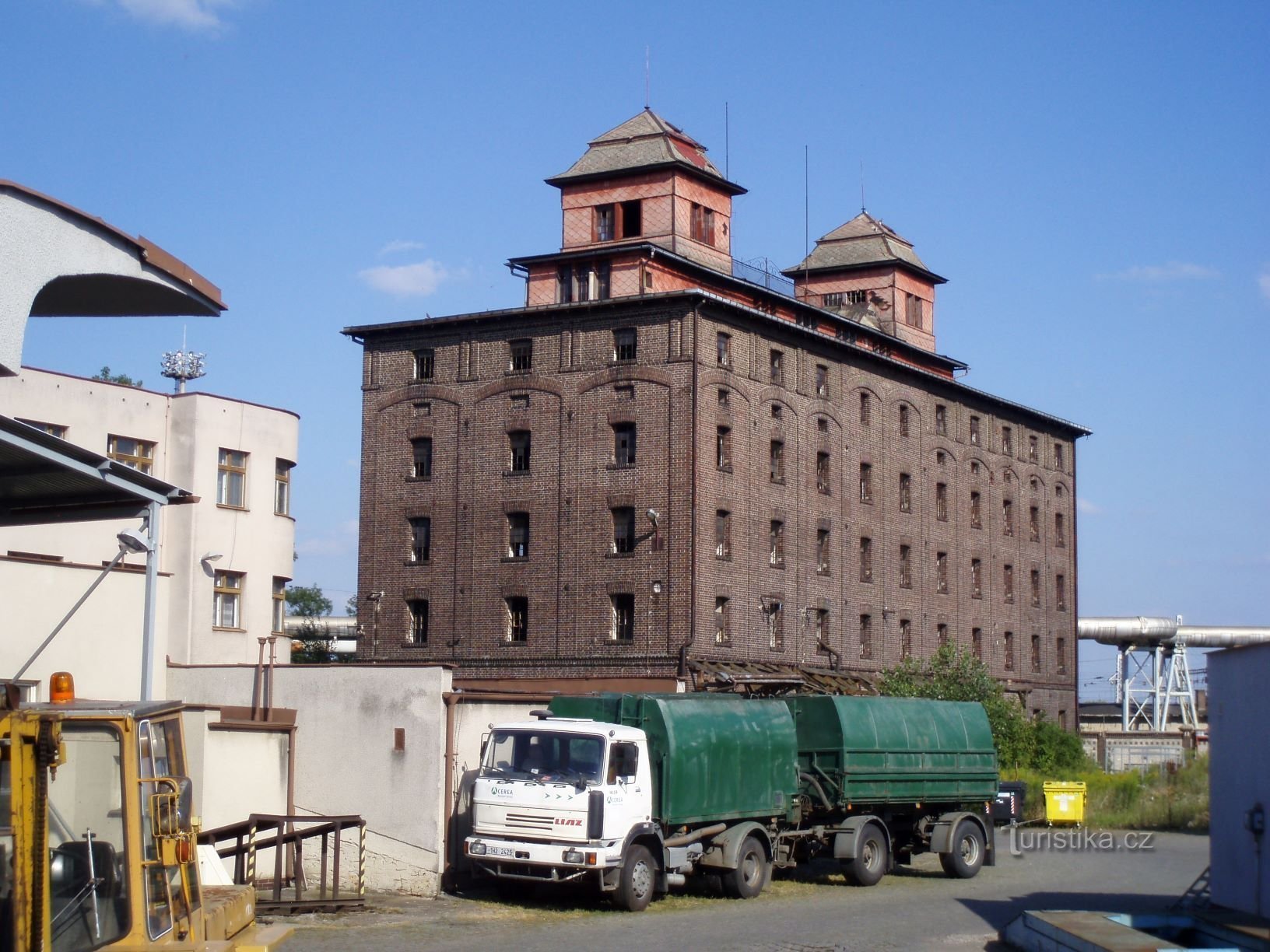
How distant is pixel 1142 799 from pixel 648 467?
56.3 feet

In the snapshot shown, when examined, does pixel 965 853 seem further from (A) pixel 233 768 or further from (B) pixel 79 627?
(B) pixel 79 627

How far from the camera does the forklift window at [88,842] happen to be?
833 cm

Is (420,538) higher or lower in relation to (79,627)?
higher

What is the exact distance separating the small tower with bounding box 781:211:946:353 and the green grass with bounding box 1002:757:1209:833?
72.7ft

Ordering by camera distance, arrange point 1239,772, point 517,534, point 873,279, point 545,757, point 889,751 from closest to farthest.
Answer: point 1239,772
point 545,757
point 889,751
point 517,534
point 873,279

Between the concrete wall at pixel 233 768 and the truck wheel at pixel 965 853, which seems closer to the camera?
the concrete wall at pixel 233 768

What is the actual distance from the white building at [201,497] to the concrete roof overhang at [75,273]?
22.6 m

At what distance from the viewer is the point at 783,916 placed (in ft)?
71.7

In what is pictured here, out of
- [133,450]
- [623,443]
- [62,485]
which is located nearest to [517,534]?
[623,443]

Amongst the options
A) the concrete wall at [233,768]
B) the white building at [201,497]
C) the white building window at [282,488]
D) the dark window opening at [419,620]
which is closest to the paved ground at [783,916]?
the concrete wall at [233,768]

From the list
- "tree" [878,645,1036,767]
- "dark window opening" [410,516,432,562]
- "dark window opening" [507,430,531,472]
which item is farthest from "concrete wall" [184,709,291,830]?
"dark window opening" [410,516,432,562]

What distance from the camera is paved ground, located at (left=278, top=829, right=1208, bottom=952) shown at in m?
18.8

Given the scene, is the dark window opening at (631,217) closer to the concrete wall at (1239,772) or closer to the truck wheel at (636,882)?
the truck wheel at (636,882)

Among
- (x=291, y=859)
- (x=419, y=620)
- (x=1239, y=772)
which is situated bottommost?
(x=291, y=859)
